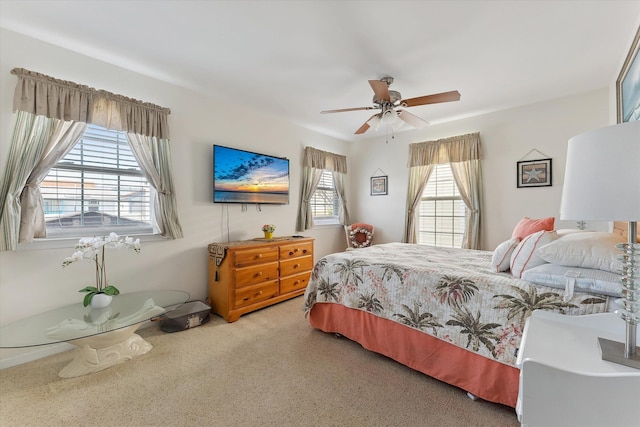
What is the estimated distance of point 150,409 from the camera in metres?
1.62

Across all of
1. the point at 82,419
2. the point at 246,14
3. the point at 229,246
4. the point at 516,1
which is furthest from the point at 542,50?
the point at 82,419

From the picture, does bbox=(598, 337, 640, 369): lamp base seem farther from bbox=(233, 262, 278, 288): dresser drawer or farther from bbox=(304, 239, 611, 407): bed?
bbox=(233, 262, 278, 288): dresser drawer

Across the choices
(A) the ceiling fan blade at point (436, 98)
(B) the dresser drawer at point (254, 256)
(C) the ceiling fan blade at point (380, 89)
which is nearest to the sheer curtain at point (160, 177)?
(B) the dresser drawer at point (254, 256)

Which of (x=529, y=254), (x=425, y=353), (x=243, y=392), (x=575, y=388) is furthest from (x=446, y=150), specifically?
(x=243, y=392)

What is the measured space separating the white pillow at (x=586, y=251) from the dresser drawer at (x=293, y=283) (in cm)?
269

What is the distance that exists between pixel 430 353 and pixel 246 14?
2.79 meters

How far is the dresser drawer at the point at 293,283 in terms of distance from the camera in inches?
137

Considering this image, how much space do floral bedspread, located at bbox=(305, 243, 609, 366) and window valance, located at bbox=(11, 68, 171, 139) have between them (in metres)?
2.28

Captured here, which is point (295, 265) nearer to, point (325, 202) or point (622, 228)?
point (325, 202)

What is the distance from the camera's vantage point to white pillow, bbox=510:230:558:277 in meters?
1.72

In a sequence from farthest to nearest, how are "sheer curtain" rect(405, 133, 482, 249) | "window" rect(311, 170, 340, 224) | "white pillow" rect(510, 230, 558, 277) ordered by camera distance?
1. "window" rect(311, 170, 340, 224)
2. "sheer curtain" rect(405, 133, 482, 249)
3. "white pillow" rect(510, 230, 558, 277)

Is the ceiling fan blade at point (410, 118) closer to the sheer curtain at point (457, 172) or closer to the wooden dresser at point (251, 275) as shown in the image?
the sheer curtain at point (457, 172)

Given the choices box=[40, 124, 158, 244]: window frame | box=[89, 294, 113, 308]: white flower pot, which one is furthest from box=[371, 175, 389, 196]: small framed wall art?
box=[89, 294, 113, 308]: white flower pot

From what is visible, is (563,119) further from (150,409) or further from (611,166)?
(150,409)
